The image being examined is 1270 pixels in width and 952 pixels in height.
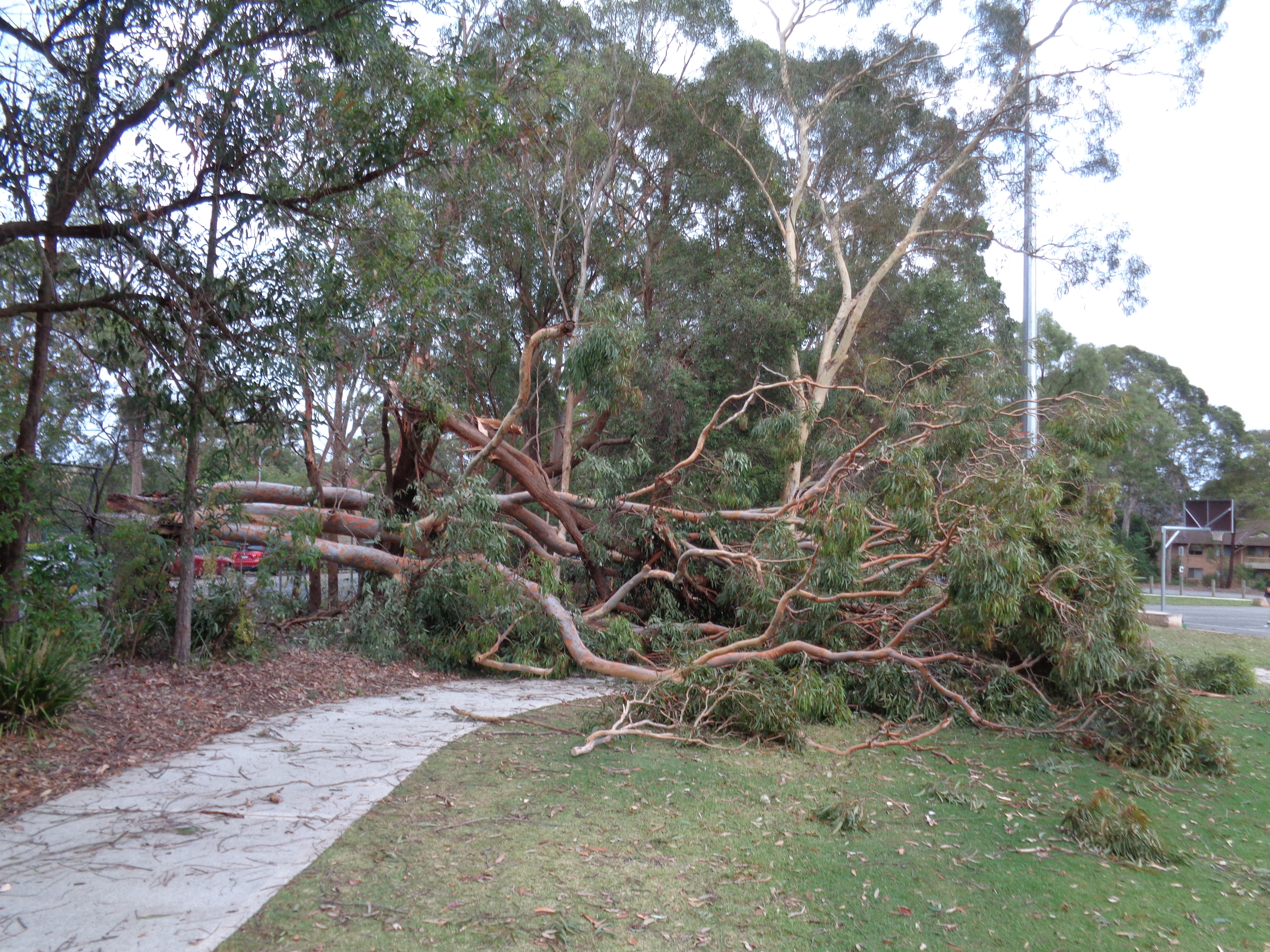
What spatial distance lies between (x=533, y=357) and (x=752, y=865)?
6.54 metres

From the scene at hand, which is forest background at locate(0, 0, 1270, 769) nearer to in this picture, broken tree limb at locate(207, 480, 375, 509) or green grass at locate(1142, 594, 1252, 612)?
broken tree limb at locate(207, 480, 375, 509)

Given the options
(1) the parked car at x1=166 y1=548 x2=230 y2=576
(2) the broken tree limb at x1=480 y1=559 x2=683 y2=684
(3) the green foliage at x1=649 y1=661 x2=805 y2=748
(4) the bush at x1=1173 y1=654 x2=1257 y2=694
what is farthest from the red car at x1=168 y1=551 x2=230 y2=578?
(4) the bush at x1=1173 y1=654 x2=1257 y2=694

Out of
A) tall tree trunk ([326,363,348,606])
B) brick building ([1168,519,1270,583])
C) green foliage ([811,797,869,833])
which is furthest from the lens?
brick building ([1168,519,1270,583])

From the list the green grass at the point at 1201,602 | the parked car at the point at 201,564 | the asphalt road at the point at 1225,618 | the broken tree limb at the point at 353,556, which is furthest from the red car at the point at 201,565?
the green grass at the point at 1201,602

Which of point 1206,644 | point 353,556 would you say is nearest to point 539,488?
point 353,556

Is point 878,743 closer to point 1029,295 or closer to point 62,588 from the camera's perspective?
point 62,588

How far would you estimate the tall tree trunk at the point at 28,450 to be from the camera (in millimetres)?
6500

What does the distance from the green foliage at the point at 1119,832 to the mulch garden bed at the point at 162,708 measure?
19.8 ft

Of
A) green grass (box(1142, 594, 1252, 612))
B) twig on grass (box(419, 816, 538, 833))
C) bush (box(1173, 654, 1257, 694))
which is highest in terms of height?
bush (box(1173, 654, 1257, 694))

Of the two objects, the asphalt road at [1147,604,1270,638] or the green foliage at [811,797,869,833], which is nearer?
the green foliage at [811,797,869,833]

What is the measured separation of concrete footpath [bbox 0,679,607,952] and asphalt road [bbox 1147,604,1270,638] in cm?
1765

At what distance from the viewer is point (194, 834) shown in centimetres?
456

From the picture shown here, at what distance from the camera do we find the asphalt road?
18.7 m

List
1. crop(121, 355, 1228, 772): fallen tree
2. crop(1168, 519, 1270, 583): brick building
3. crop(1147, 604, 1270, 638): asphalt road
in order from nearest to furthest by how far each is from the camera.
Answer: crop(121, 355, 1228, 772): fallen tree
crop(1147, 604, 1270, 638): asphalt road
crop(1168, 519, 1270, 583): brick building
